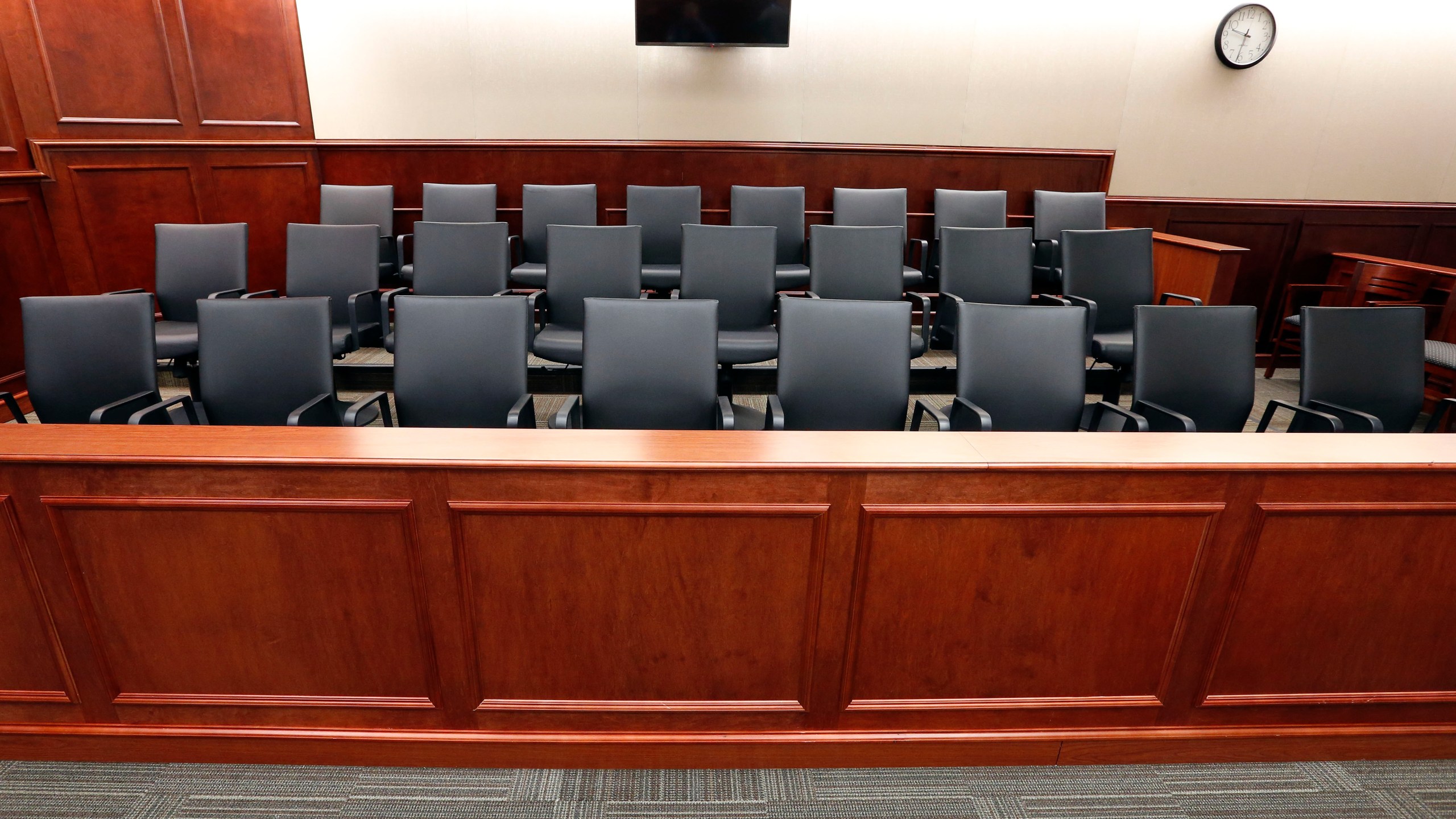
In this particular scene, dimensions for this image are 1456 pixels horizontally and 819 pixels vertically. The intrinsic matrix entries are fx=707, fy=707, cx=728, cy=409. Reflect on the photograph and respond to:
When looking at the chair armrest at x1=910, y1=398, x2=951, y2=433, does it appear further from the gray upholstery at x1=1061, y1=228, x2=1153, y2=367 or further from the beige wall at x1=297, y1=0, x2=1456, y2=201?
the beige wall at x1=297, y1=0, x2=1456, y2=201

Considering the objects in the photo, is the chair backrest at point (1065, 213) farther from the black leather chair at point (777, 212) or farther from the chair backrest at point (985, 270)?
the black leather chair at point (777, 212)

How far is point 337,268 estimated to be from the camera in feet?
9.84

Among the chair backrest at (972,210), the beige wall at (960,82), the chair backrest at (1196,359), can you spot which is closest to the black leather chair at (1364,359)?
the chair backrest at (1196,359)

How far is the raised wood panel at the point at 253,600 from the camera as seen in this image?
1.21m

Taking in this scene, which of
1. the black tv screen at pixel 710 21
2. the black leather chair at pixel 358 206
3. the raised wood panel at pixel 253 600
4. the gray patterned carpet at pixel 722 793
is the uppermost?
the black tv screen at pixel 710 21

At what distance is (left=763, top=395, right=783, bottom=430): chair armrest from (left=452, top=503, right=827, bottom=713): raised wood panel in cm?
68

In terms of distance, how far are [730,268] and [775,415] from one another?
1074mm

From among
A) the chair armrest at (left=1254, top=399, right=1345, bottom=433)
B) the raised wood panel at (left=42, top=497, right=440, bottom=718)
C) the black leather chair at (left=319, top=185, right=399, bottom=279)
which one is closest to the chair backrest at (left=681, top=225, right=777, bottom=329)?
the chair armrest at (left=1254, top=399, right=1345, bottom=433)

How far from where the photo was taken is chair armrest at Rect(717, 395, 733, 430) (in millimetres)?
1934

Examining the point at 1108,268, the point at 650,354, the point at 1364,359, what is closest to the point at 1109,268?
the point at 1108,268

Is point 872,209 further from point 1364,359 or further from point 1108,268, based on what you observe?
point 1364,359

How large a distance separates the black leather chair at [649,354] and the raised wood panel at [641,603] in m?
0.78

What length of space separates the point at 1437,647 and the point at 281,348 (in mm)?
2805

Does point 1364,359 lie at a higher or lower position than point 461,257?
lower
